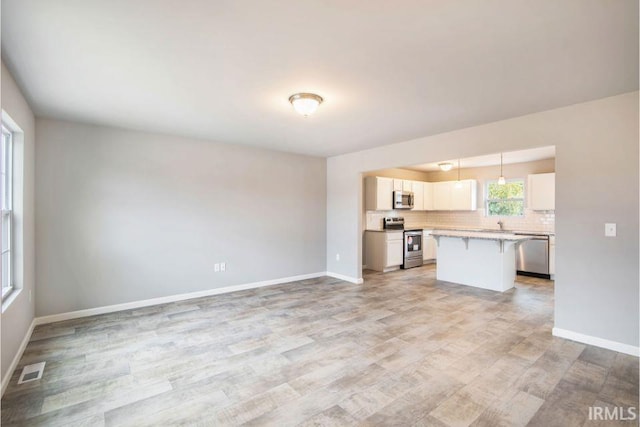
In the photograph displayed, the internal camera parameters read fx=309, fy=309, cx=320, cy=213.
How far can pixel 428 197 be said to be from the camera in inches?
328

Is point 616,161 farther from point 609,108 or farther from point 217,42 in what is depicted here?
point 217,42

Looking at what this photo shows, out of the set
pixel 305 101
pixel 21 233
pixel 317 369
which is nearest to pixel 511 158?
pixel 305 101

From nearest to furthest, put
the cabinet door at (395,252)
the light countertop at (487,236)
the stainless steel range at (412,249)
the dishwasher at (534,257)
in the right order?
the light countertop at (487,236) → the dishwasher at (534,257) → the cabinet door at (395,252) → the stainless steel range at (412,249)

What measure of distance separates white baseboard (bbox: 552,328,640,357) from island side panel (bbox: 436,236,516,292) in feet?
6.27

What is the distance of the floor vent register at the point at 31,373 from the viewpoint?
8.19 ft

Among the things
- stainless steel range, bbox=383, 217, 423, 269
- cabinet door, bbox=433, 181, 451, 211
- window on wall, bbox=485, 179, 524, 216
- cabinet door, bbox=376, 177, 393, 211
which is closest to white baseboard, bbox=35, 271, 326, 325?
cabinet door, bbox=376, 177, 393, 211

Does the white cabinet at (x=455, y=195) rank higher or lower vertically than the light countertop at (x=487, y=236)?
higher

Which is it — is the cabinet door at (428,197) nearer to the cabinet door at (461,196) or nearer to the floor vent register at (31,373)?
the cabinet door at (461,196)

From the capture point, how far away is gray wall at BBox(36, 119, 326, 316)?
12.6ft

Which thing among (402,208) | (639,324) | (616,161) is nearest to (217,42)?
(616,161)

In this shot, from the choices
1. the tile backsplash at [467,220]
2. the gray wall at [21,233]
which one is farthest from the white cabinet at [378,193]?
the gray wall at [21,233]

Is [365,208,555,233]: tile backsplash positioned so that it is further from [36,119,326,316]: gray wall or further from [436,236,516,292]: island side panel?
[36,119,326,316]: gray wall

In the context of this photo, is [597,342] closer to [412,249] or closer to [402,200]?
[412,249]

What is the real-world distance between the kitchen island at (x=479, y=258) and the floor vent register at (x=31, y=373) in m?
5.63
